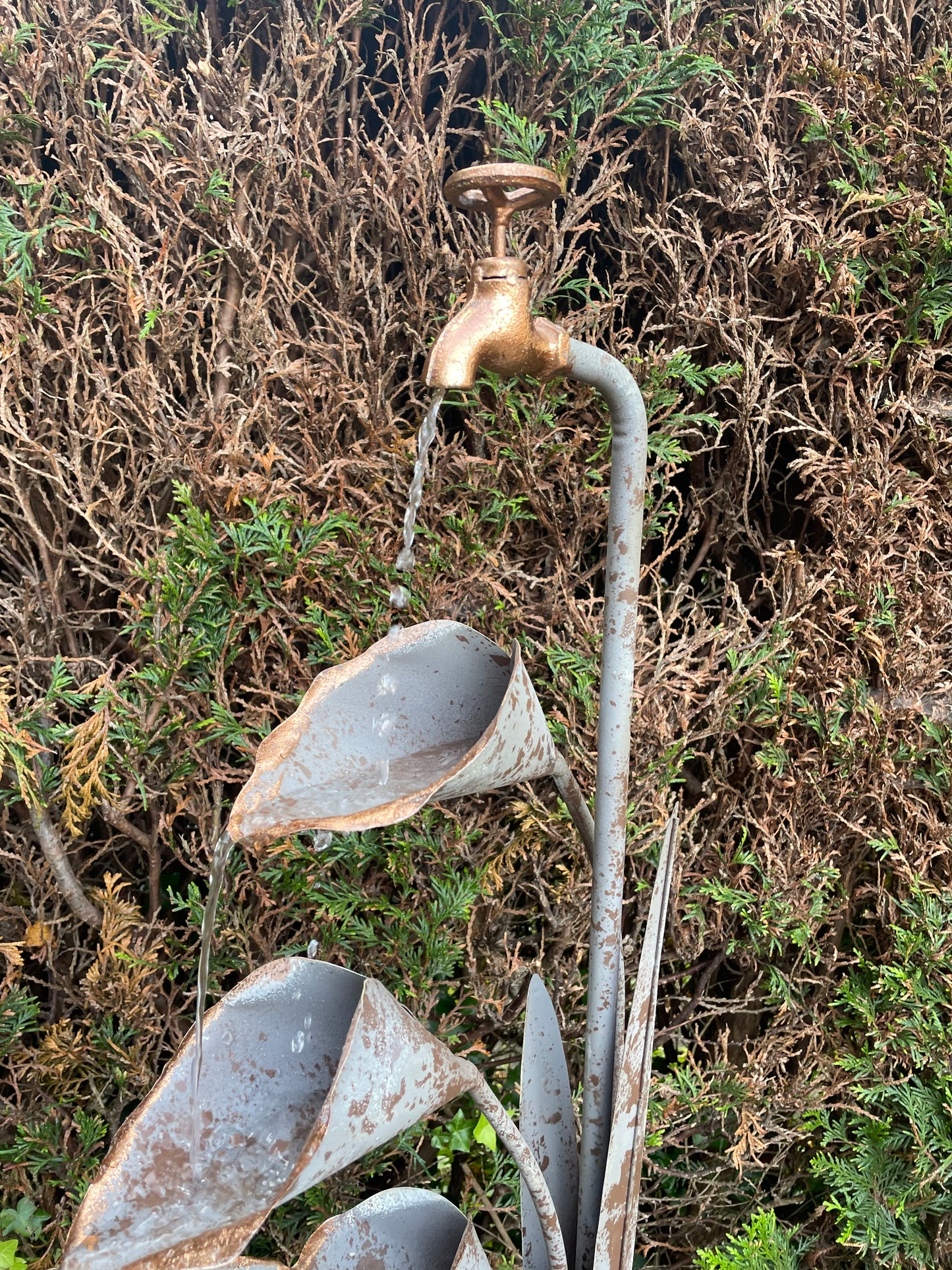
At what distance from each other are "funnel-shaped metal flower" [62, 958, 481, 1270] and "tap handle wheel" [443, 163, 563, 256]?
0.51 m

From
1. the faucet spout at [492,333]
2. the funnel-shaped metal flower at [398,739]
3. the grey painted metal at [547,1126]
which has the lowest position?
the grey painted metal at [547,1126]

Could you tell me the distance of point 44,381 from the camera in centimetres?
122

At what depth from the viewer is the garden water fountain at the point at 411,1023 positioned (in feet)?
1.58

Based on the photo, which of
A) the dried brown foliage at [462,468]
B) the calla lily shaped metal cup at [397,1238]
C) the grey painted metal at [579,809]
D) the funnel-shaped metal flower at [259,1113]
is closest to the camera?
the funnel-shaped metal flower at [259,1113]

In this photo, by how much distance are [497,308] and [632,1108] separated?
0.62m

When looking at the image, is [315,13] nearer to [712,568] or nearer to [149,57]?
[149,57]

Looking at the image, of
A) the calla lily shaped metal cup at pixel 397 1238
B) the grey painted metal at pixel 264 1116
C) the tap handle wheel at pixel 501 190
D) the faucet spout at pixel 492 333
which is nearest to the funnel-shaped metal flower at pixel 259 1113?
the grey painted metal at pixel 264 1116

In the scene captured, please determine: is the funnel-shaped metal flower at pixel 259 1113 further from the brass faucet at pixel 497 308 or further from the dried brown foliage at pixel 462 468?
the dried brown foliage at pixel 462 468

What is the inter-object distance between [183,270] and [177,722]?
633mm

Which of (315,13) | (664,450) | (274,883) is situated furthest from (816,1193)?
(315,13)

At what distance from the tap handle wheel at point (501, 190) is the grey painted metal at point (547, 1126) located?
632mm

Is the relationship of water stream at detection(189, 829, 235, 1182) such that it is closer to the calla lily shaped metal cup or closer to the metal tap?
the calla lily shaped metal cup

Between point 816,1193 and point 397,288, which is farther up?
point 397,288

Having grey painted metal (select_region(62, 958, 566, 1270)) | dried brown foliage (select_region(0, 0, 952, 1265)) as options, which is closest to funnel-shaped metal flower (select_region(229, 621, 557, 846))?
grey painted metal (select_region(62, 958, 566, 1270))
